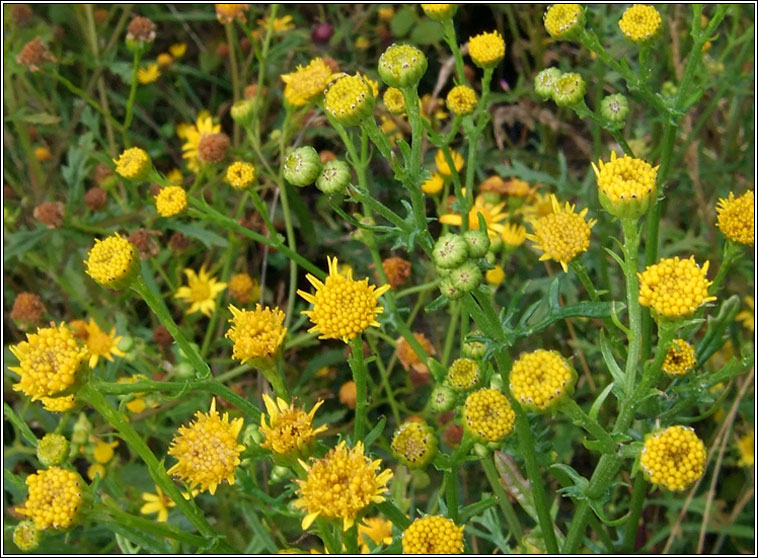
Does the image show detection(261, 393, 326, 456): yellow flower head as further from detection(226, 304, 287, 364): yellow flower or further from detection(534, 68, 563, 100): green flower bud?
detection(534, 68, 563, 100): green flower bud

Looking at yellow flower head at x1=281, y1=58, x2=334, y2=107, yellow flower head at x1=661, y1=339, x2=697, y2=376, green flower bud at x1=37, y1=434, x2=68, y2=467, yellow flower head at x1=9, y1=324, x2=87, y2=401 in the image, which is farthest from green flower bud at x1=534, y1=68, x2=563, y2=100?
green flower bud at x1=37, y1=434, x2=68, y2=467

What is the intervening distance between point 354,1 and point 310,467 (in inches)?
90.1

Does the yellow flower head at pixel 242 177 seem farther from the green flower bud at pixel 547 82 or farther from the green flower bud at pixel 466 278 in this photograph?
the green flower bud at pixel 466 278

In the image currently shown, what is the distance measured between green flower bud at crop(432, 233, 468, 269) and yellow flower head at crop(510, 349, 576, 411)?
0.71 ft

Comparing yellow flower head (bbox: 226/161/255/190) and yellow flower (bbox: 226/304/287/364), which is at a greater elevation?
yellow flower head (bbox: 226/161/255/190)

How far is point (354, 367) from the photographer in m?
1.51

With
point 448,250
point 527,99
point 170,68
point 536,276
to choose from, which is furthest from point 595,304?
point 170,68

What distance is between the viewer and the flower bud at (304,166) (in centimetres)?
159

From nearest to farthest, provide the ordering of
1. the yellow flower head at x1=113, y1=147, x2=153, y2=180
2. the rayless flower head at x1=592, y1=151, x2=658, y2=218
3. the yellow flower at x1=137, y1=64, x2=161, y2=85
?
the rayless flower head at x1=592, y1=151, x2=658, y2=218 → the yellow flower head at x1=113, y1=147, x2=153, y2=180 → the yellow flower at x1=137, y1=64, x2=161, y2=85

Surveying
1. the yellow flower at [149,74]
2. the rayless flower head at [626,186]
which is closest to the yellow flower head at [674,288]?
the rayless flower head at [626,186]

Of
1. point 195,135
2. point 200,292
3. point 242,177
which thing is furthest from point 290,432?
point 195,135

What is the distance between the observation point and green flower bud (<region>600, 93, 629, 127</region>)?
5.98 feet

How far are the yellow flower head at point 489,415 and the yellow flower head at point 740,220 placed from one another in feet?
2.18

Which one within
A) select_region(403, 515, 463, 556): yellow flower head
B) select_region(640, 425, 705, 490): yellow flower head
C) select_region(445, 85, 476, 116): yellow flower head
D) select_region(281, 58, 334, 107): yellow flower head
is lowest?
select_region(403, 515, 463, 556): yellow flower head
